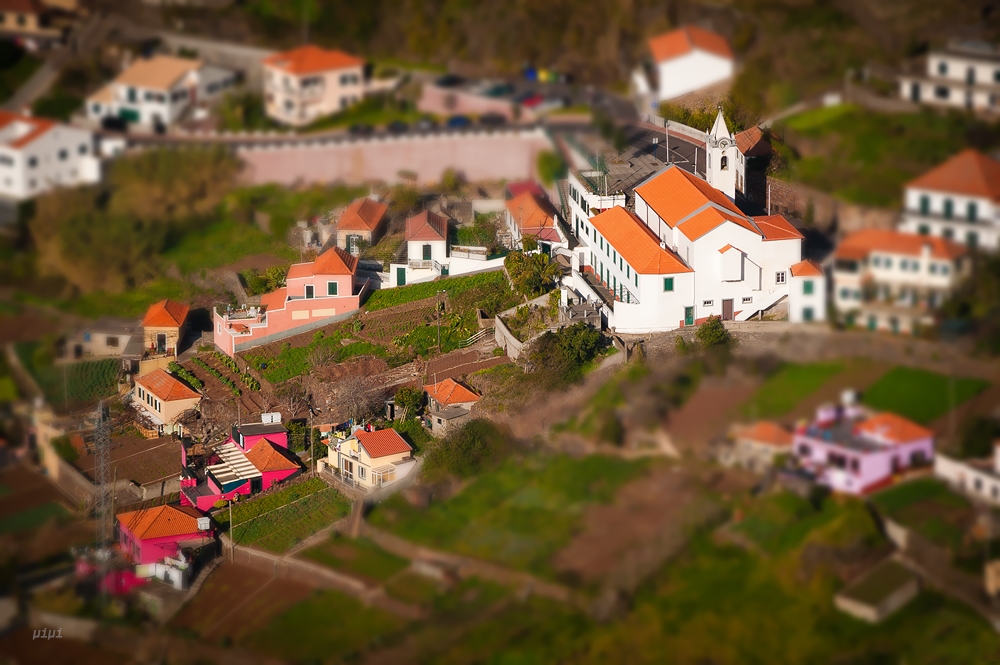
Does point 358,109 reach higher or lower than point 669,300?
higher

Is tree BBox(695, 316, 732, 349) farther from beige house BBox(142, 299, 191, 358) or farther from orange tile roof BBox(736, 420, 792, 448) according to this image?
beige house BBox(142, 299, 191, 358)

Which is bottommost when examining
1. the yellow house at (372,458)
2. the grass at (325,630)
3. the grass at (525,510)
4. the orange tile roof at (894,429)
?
the yellow house at (372,458)

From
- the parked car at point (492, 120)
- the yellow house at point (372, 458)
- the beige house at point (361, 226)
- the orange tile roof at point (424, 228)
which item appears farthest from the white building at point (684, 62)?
the orange tile roof at point (424, 228)

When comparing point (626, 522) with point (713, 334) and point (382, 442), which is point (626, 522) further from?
point (382, 442)

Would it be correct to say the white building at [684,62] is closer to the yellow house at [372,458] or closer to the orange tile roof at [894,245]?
the orange tile roof at [894,245]

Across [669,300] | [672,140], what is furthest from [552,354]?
[672,140]

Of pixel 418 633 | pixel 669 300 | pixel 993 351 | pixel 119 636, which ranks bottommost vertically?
pixel 119 636

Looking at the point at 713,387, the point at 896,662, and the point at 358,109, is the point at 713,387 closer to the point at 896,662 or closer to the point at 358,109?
the point at 896,662
